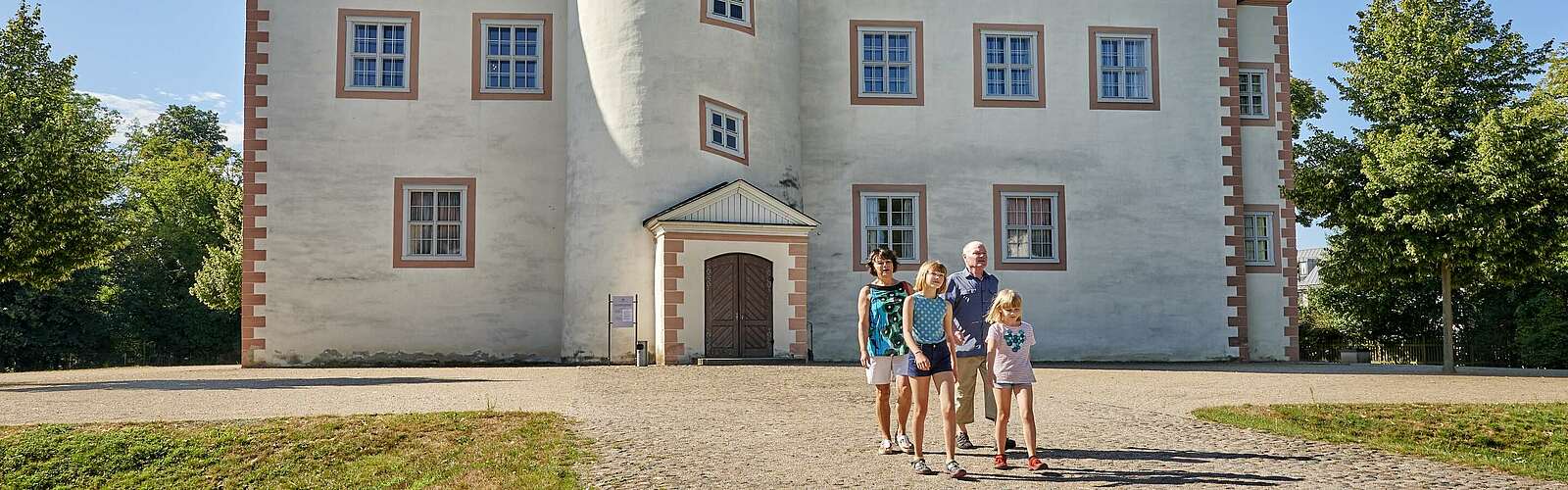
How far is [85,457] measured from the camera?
430 inches

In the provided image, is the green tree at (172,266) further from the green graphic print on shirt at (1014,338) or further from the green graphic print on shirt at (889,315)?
the green graphic print on shirt at (1014,338)

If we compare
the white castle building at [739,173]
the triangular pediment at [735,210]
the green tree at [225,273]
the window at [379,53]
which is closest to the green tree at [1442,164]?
the white castle building at [739,173]

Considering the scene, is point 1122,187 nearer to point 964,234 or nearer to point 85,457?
point 964,234

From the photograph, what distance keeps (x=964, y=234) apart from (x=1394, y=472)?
16.1m

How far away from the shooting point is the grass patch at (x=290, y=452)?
988cm

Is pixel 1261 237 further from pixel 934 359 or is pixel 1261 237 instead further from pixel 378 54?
pixel 934 359

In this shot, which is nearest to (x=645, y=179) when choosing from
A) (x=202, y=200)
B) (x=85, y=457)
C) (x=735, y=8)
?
(x=735, y=8)

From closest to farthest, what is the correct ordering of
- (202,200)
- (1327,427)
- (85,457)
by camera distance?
(85,457) → (1327,427) → (202,200)

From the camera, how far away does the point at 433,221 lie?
2378 cm

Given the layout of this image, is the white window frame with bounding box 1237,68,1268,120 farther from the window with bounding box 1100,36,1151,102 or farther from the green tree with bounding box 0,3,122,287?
the green tree with bounding box 0,3,122,287

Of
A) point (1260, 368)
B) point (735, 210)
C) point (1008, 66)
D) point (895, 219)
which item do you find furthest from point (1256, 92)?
point (735, 210)

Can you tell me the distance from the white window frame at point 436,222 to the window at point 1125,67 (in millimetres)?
12421

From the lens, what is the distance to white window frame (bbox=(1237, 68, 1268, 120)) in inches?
1057

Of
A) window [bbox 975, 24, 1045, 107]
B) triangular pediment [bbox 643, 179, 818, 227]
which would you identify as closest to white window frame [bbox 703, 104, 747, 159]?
triangular pediment [bbox 643, 179, 818, 227]
